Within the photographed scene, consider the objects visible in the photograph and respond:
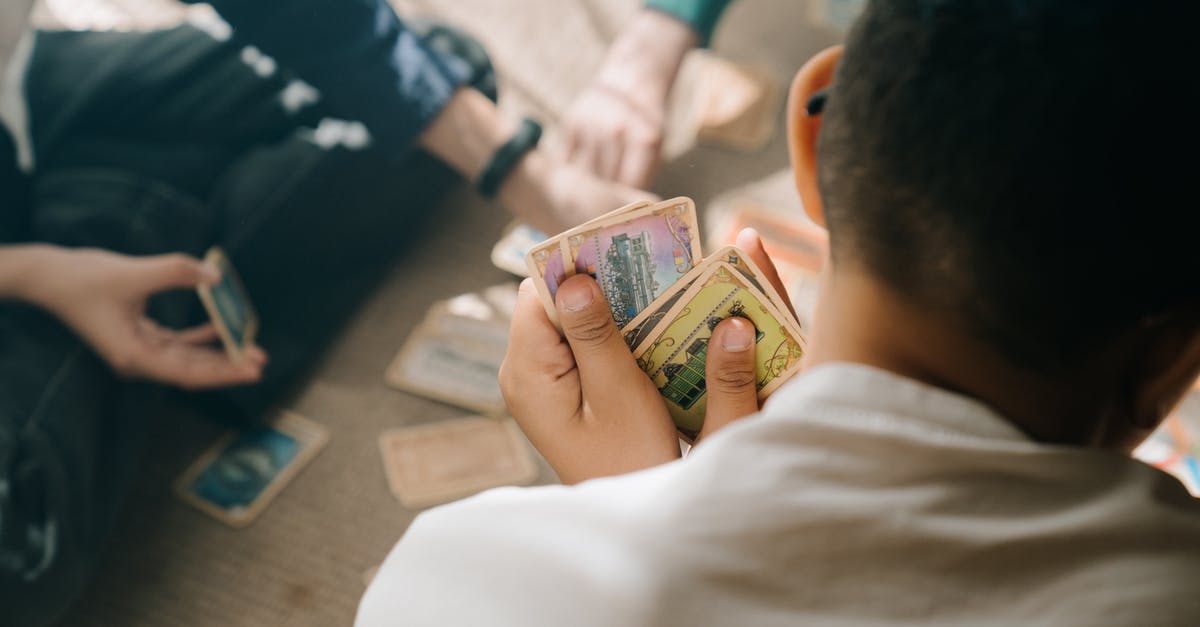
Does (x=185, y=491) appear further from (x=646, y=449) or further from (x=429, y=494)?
(x=646, y=449)

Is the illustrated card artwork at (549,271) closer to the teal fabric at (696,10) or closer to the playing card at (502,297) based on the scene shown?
the playing card at (502,297)

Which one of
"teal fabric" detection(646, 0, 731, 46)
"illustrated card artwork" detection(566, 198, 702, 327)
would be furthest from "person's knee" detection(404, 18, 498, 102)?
"illustrated card artwork" detection(566, 198, 702, 327)

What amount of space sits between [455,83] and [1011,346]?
100 centimetres

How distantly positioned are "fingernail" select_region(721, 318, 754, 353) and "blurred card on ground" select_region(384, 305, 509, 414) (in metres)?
0.62

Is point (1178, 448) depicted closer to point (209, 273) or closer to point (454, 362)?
point (454, 362)

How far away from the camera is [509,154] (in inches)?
51.5

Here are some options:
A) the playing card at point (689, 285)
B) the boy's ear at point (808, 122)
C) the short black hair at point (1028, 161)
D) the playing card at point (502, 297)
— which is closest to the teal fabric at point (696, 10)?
the playing card at point (502, 297)

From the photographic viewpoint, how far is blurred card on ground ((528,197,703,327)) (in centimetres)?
75

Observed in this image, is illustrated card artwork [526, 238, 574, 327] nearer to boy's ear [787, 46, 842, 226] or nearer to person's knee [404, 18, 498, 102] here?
boy's ear [787, 46, 842, 226]

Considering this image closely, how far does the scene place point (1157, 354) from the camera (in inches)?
18.1

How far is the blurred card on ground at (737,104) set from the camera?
5.40 feet

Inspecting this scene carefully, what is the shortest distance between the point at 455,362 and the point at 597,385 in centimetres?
66

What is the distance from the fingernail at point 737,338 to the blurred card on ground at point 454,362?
619 mm

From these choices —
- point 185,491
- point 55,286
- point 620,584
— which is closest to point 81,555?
point 185,491
